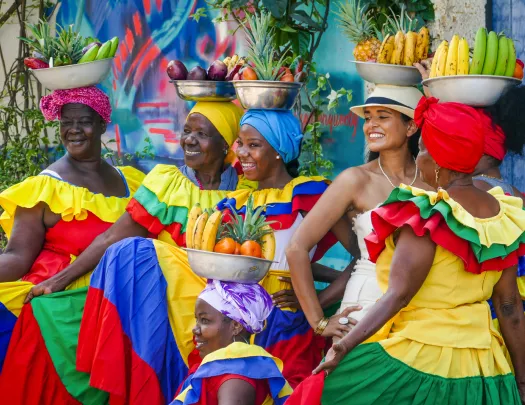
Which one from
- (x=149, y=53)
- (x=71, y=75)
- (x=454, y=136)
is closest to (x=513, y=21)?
(x=454, y=136)

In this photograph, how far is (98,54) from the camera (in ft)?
20.1

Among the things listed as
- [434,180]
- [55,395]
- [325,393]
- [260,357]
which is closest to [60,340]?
[55,395]

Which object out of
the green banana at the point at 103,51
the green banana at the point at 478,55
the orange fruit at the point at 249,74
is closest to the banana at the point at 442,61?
the green banana at the point at 478,55

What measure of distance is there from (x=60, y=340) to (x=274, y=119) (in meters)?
1.68

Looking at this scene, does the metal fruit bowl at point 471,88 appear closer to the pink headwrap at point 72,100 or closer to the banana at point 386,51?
the banana at point 386,51

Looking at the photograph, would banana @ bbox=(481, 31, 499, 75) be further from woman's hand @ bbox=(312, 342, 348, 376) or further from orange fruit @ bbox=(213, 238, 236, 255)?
woman's hand @ bbox=(312, 342, 348, 376)

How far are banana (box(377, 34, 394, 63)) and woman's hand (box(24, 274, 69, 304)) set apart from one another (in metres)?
2.17

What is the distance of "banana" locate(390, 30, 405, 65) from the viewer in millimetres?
5086

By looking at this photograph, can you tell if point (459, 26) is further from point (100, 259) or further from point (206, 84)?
point (100, 259)

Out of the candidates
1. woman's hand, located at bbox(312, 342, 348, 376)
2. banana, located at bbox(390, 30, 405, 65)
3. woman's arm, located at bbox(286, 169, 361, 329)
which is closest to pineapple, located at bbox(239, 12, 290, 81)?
banana, located at bbox(390, 30, 405, 65)

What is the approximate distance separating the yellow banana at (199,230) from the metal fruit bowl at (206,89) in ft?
3.88

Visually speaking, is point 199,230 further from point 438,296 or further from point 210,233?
point 438,296

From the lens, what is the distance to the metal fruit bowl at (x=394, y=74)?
5.06m

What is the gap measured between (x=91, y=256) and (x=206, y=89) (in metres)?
1.14
